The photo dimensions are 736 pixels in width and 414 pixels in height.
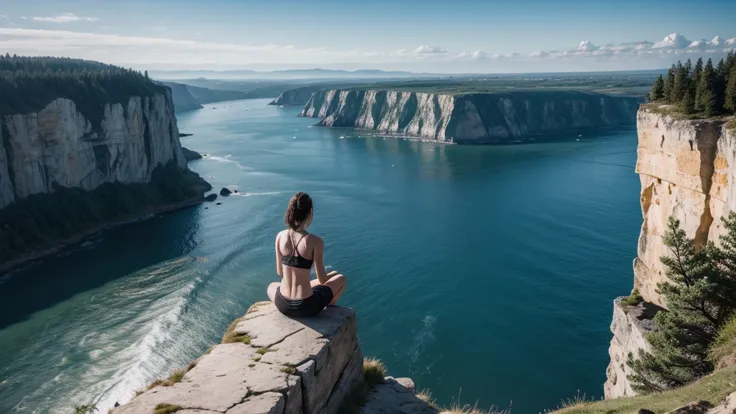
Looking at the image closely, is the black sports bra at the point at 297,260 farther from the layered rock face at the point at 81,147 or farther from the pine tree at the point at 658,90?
the layered rock face at the point at 81,147

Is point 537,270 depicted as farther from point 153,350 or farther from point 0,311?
point 0,311

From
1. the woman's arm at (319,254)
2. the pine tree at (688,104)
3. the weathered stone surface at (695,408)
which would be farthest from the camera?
the pine tree at (688,104)

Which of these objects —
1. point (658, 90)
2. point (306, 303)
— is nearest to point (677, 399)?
point (306, 303)

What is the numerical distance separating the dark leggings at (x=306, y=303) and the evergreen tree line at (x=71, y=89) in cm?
6501

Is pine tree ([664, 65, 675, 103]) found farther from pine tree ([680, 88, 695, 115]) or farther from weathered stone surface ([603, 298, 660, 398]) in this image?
weathered stone surface ([603, 298, 660, 398])

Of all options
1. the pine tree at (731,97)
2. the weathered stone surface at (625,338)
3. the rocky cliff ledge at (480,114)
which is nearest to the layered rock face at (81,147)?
the weathered stone surface at (625,338)

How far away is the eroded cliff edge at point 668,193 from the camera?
1753cm

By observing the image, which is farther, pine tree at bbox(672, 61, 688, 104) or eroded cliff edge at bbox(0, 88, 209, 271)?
eroded cliff edge at bbox(0, 88, 209, 271)

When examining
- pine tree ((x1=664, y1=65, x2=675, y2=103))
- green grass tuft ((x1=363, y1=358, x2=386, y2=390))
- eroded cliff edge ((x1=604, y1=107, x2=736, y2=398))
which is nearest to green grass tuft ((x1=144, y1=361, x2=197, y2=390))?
green grass tuft ((x1=363, y1=358, x2=386, y2=390))

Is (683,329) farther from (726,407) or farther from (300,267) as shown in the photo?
(300,267)

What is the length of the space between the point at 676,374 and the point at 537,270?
103 feet

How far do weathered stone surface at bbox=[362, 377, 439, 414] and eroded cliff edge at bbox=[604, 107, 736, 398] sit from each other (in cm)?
1188

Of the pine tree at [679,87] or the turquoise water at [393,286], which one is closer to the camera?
the pine tree at [679,87]

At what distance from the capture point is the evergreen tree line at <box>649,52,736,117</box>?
1866cm
